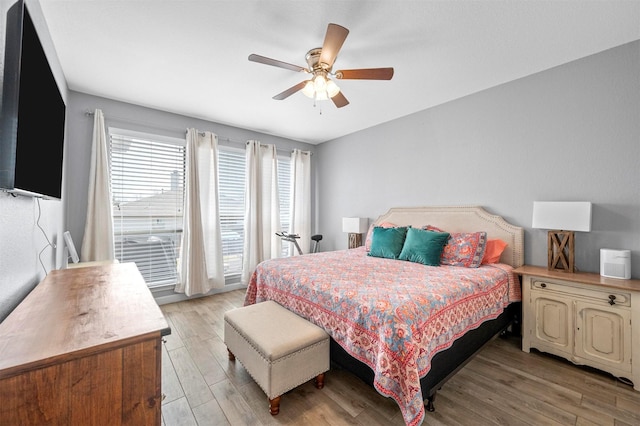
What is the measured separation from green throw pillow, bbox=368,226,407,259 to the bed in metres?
0.11

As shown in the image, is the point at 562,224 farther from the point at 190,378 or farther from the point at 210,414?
the point at 190,378

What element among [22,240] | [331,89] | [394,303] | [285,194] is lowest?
[394,303]

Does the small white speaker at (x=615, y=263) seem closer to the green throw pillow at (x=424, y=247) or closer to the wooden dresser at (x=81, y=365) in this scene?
the green throw pillow at (x=424, y=247)

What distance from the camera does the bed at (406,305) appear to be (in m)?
1.50

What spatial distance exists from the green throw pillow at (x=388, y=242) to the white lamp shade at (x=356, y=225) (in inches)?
36.0

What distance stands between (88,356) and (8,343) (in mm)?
258

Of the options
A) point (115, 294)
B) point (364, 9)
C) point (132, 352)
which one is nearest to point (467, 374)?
point (132, 352)

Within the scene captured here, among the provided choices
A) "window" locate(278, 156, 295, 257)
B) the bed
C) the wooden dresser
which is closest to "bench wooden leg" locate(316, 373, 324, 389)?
the bed

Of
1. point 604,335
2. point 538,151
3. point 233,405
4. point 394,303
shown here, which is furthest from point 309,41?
point 604,335

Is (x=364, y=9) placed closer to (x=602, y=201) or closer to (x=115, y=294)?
(x=115, y=294)

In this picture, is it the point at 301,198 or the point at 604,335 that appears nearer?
the point at 604,335

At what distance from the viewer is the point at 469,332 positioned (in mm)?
2066

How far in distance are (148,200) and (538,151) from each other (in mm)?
4671

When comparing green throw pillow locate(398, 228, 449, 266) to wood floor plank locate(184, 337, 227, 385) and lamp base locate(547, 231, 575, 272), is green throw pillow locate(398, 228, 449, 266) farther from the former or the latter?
wood floor plank locate(184, 337, 227, 385)
